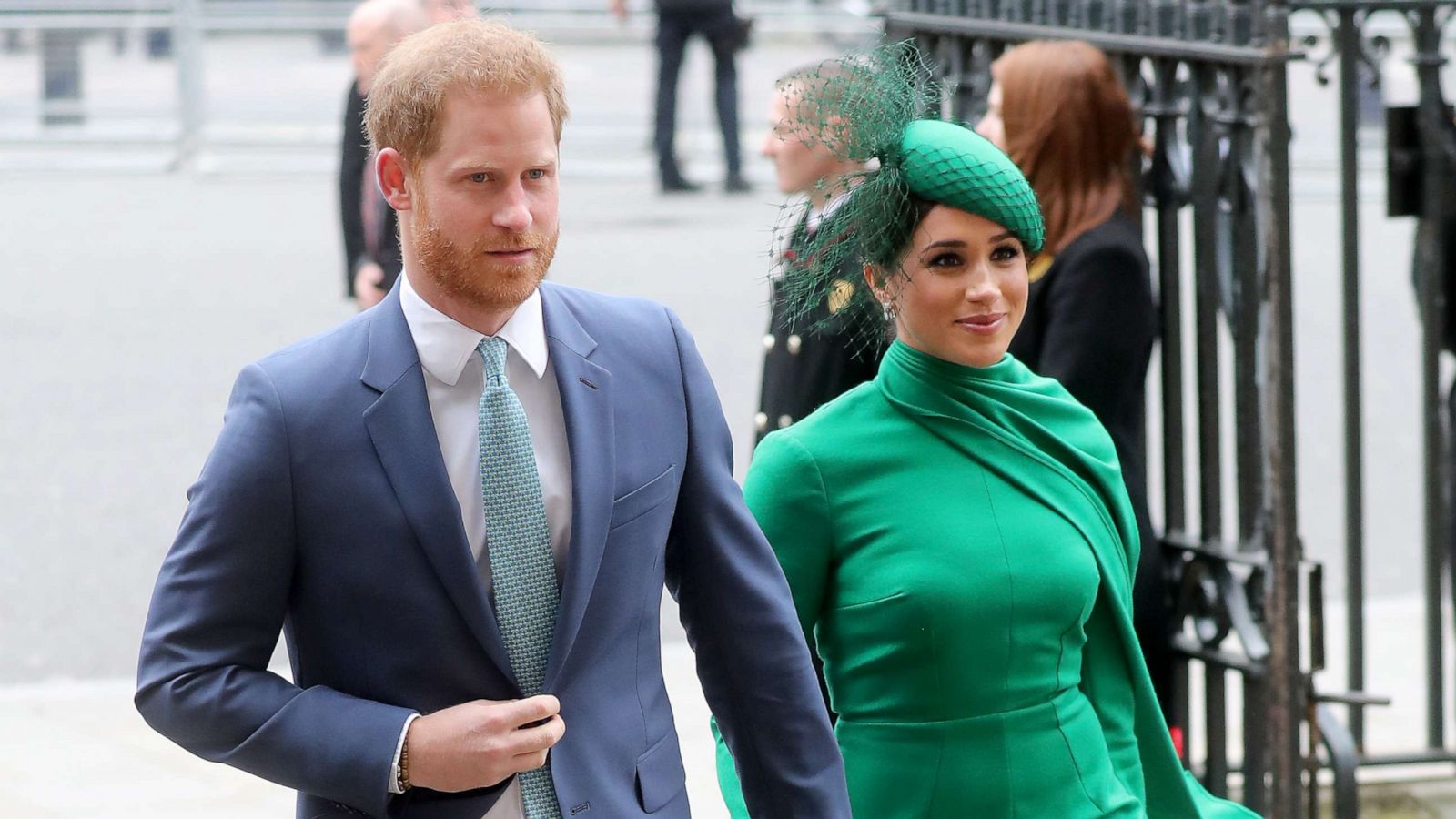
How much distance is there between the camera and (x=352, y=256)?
647cm

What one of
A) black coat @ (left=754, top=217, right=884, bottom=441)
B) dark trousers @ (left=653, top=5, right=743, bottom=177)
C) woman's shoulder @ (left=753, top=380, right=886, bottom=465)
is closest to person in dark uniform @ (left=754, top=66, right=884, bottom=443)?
black coat @ (left=754, top=217, right=884, bottom=441)

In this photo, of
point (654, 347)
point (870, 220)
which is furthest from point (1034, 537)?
point (654, 347)

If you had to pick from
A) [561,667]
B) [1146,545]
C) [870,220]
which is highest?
[870,220]

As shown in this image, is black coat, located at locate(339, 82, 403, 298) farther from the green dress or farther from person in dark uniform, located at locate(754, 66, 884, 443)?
the green dress

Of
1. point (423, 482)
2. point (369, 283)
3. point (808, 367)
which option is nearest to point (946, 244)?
point (423, 482)

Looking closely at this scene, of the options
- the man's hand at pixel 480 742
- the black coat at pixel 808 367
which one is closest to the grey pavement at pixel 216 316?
the black coat at pixel 808 367

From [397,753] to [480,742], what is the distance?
0.09 meters

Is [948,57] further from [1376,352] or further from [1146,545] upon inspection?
[1376,352]

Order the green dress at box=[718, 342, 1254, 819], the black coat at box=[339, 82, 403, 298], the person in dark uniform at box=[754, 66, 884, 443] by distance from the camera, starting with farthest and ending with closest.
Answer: the black coat at box=[339, 82, 403, 298] < the person in dark uniform at box=[754, 66, 884, 443] < the green dress at box=[718, 342, 1254, 819]

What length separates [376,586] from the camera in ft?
7.23

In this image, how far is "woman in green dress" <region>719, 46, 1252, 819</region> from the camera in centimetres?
283

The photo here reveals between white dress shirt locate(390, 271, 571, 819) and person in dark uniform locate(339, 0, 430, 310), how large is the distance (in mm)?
3838

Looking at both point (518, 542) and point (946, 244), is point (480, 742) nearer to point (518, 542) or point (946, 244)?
point (518, 542)

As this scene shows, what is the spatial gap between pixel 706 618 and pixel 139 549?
5.02 metres
